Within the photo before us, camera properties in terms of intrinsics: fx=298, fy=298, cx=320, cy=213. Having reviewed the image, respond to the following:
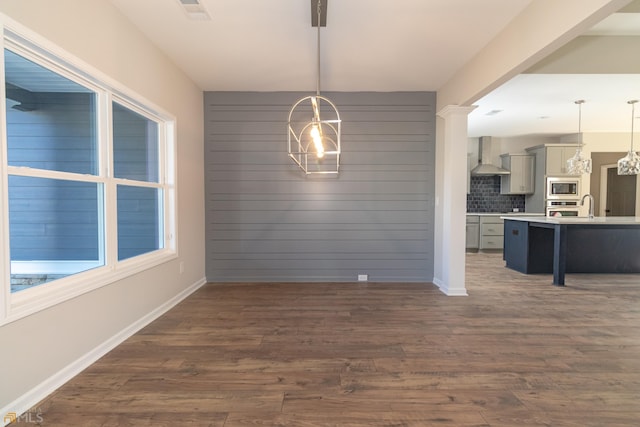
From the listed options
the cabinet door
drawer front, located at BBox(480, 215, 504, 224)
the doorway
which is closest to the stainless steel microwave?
drawer front, located at BBox(480, 215, 504, 224)

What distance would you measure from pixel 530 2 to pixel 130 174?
12.0ft

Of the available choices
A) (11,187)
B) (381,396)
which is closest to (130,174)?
(11,187)

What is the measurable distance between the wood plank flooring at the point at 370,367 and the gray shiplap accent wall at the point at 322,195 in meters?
0.89

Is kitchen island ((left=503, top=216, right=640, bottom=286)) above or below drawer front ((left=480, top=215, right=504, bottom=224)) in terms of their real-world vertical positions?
below

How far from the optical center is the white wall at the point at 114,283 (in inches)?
64.8

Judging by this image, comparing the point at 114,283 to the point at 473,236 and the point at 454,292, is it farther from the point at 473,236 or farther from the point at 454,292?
the point at 473,236

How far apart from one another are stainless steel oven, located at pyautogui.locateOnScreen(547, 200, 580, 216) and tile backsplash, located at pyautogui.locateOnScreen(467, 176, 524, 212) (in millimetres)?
693

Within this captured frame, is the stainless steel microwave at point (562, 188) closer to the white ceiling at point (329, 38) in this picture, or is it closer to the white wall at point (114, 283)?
the white ceiling at point (329, 38)

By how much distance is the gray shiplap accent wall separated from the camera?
13.9ft

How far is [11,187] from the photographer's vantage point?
1.70 metres

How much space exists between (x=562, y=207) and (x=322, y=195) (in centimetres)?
586

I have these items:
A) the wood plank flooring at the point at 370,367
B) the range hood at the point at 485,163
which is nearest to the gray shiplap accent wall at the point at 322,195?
the wood plank flooring at the point at 370,367

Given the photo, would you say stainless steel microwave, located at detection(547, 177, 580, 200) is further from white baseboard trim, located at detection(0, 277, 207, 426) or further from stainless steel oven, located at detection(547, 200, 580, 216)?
white baseboard trim, located at detection(0, 277, 207, 426)

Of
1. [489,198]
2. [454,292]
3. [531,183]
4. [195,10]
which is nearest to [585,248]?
[531,183]
